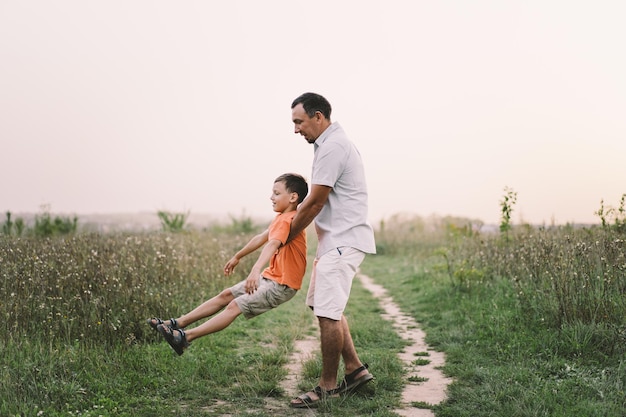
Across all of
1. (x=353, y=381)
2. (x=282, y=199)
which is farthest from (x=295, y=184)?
(x=353, y=381)

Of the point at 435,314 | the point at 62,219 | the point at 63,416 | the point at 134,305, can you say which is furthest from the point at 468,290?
the point at 62,219

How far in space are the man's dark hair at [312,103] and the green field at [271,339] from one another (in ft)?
8.17

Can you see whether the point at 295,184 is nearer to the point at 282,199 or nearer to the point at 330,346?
the point at 282,199

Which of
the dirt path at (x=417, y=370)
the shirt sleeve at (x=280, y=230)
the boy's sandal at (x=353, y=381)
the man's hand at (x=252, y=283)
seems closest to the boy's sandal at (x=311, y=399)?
the boy's sandal at (x=353, y=381)

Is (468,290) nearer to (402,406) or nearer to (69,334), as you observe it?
(402,406)

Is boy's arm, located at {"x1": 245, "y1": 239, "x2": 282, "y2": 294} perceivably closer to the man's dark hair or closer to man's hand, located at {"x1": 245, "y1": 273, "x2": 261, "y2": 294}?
man's hand, located at {"x1": 245, "y1": 273, "x2": 261, "y2": 294}

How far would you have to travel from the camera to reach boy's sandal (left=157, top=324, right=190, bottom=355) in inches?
188

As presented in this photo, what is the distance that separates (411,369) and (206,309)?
237 cm

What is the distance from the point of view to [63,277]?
674 cm

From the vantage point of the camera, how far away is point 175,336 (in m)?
4.79

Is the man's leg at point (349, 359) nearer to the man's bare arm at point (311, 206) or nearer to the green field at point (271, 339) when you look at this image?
the green field at point (271, 339)

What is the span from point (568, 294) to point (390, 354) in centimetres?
217

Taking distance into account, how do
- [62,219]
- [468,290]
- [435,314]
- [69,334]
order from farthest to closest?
[62,219]
[468,290]
[435,314]
[69,334]

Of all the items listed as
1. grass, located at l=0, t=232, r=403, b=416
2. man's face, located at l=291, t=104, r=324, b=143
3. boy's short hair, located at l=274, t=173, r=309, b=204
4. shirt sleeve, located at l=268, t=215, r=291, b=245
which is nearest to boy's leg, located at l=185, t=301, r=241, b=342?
grass, located at l=0, t=232, r=403, b=416
